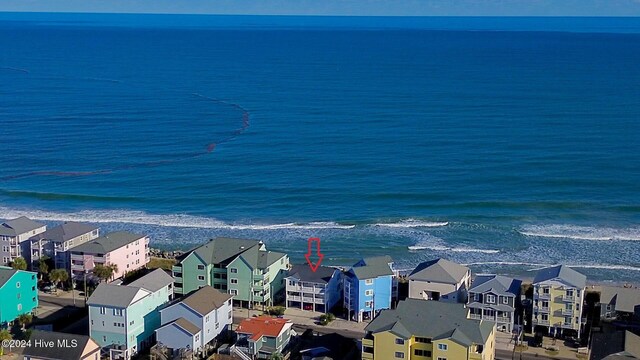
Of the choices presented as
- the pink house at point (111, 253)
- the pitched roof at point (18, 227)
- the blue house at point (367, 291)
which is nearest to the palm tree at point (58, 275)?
the pink house at point (111, 253)

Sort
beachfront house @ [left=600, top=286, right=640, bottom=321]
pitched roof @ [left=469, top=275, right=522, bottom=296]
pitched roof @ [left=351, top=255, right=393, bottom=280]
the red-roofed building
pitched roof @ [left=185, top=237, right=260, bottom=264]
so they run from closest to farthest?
the red-roofed building, pitched roof @ [left=469, top=275, right=522, bottom=296], beachfront house @ [left=600, top=286, right=640, bottom=321], pitched roof @ [left=351, top=255, right=393, bottom=280], pitched roof @ [left=185, top=237, right=260, bottom=264]

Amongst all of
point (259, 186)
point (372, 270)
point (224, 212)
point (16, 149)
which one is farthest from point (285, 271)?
point (16, 149)

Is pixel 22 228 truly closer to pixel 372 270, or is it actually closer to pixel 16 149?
pixel 372 270

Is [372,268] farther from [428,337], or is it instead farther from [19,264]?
[19,264]

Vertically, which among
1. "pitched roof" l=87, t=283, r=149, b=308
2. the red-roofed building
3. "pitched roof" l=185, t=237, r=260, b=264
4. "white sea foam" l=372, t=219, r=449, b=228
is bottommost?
the red-roofed building

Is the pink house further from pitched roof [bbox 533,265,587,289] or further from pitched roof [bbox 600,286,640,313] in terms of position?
pitched roof [bbox 600,286,640,313]

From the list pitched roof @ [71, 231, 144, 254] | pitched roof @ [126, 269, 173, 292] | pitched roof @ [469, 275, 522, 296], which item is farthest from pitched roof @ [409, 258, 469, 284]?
pitched roof @ [71, 231, 144, 254]
